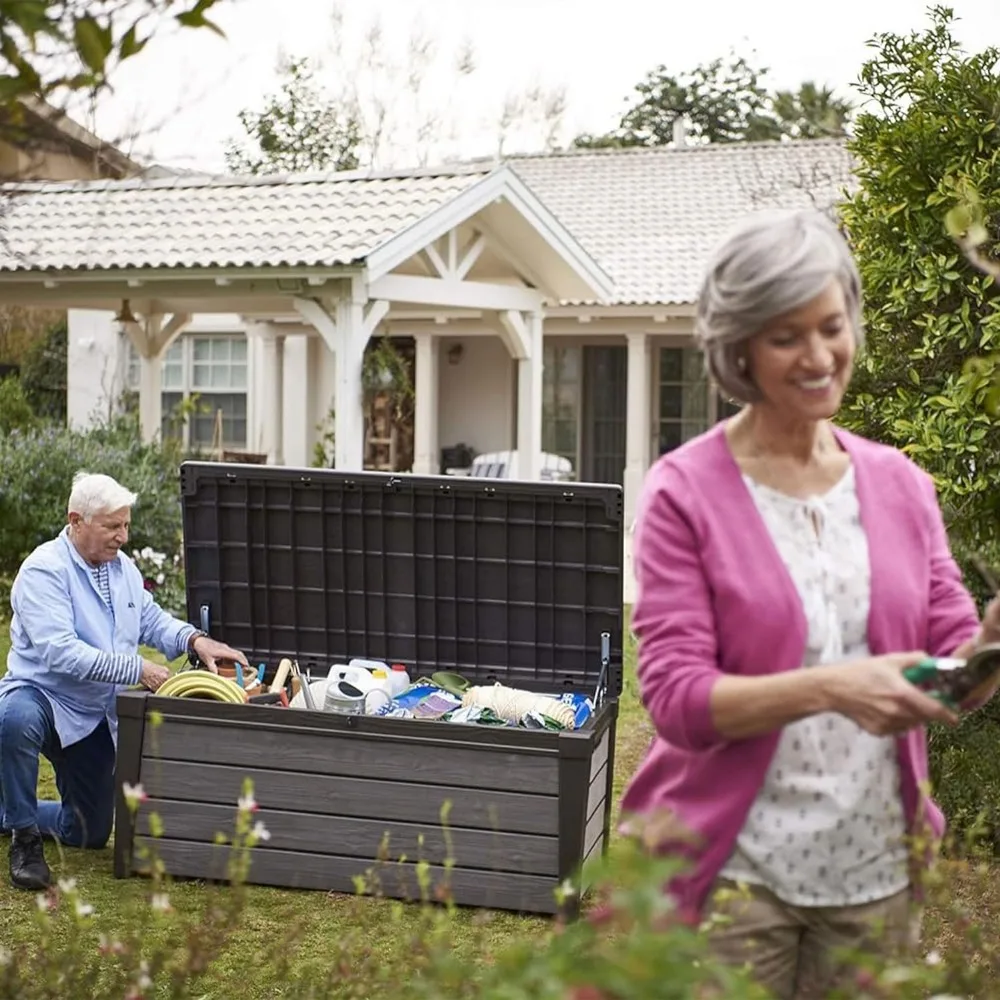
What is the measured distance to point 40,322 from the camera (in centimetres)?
2659

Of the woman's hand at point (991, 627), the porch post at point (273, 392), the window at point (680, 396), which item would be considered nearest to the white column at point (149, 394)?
the porch post at point (273, 392)

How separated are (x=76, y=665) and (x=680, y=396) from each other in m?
18.3

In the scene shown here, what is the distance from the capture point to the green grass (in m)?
4.95

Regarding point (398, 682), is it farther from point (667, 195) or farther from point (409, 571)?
point (667, 195)

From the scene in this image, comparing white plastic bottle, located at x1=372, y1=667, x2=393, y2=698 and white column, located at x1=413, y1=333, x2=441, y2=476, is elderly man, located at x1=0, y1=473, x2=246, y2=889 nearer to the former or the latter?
white plastic bottle, located at x1=372, y1=667, x2=393, y2=698

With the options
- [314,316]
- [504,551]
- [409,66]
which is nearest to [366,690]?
[504,551]

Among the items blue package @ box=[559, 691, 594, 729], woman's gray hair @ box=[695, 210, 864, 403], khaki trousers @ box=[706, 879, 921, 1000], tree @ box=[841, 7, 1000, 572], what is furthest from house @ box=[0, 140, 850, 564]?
khaki trousers @ box=[706, 879, 921, 1000]

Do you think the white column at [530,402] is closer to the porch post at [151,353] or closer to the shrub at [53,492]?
the porch post at [151,353]

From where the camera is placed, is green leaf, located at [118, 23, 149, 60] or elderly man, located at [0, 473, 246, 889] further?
elderly man, located at [0, 473, 246, 889]

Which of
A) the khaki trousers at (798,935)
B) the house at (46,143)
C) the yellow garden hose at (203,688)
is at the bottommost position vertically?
the yellow garden hose at (203,688)

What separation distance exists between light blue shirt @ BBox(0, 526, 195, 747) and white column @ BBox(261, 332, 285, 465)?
17443 mm

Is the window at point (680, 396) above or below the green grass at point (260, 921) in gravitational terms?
above

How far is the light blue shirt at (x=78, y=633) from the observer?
19.2ft

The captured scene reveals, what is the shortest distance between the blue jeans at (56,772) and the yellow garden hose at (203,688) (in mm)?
514
